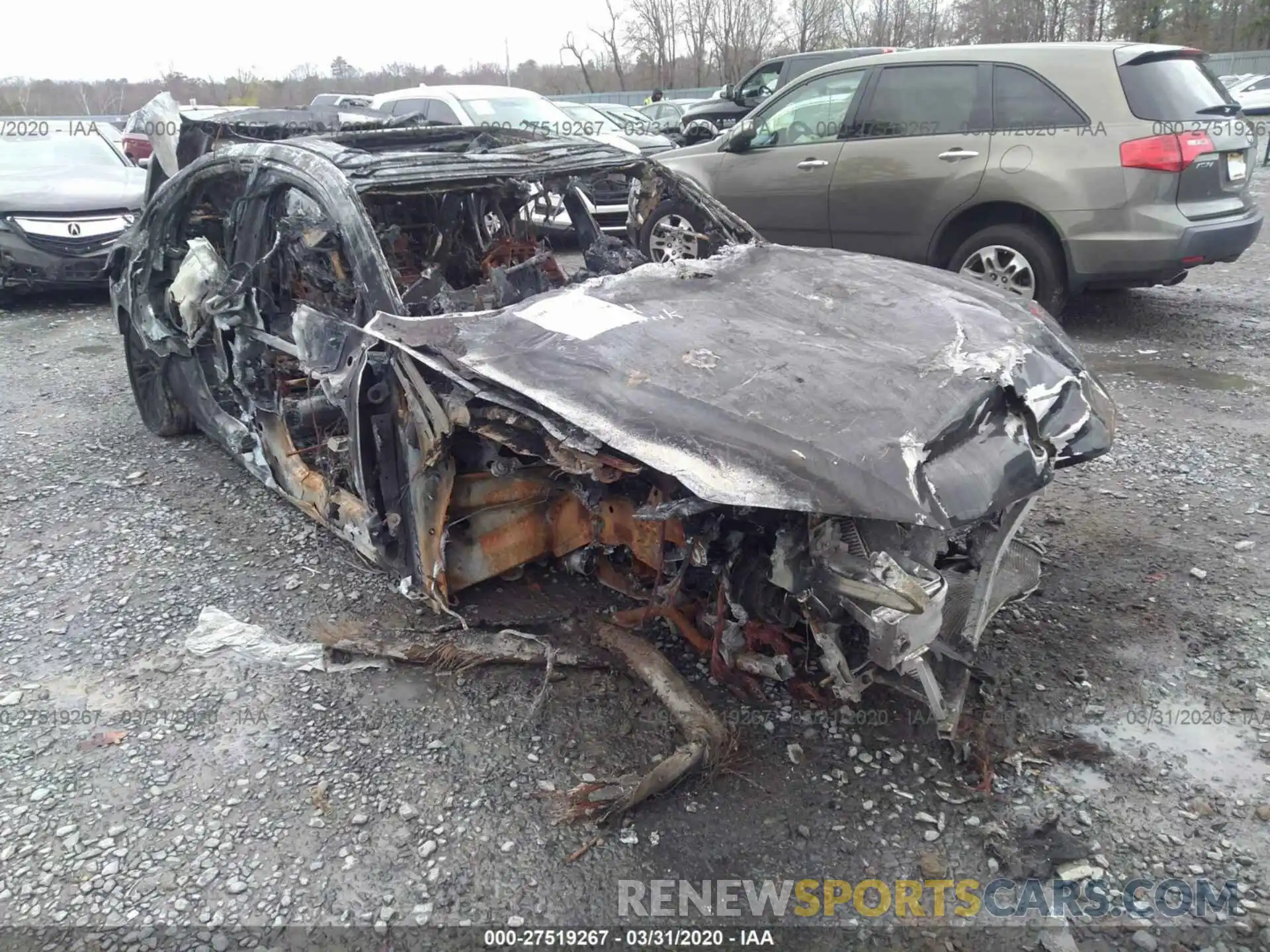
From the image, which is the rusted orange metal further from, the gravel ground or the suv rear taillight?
the suv rear taillight

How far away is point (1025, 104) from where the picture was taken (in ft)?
18.2

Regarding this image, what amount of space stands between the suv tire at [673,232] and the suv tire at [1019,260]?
241cm

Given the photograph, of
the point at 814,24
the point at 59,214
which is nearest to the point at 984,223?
the point at 59,214

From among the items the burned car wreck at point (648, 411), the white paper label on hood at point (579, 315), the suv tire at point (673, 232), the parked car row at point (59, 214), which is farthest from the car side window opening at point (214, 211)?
the parked car row at point (59, 214)

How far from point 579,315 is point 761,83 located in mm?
11383

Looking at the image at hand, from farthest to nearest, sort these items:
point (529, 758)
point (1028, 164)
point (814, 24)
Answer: point (814, 24)
point (1028, 164)
point (529, 758)

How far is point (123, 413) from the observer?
5.08 meters

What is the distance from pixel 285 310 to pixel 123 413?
233 centimetres

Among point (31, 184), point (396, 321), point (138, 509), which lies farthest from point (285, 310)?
point (31, 184)

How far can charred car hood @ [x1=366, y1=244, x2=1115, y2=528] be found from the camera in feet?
6.60

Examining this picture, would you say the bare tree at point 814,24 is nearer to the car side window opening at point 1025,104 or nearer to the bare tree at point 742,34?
the bare tree at point 742,34

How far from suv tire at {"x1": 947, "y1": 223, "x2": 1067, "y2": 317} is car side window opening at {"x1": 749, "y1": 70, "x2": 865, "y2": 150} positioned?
4.55 ft

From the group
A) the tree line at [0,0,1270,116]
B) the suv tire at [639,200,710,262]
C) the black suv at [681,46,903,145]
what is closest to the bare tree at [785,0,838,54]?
the tree line at [0,0,1270,116]

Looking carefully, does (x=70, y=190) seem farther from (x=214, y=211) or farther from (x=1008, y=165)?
(x=1008, y=165)
